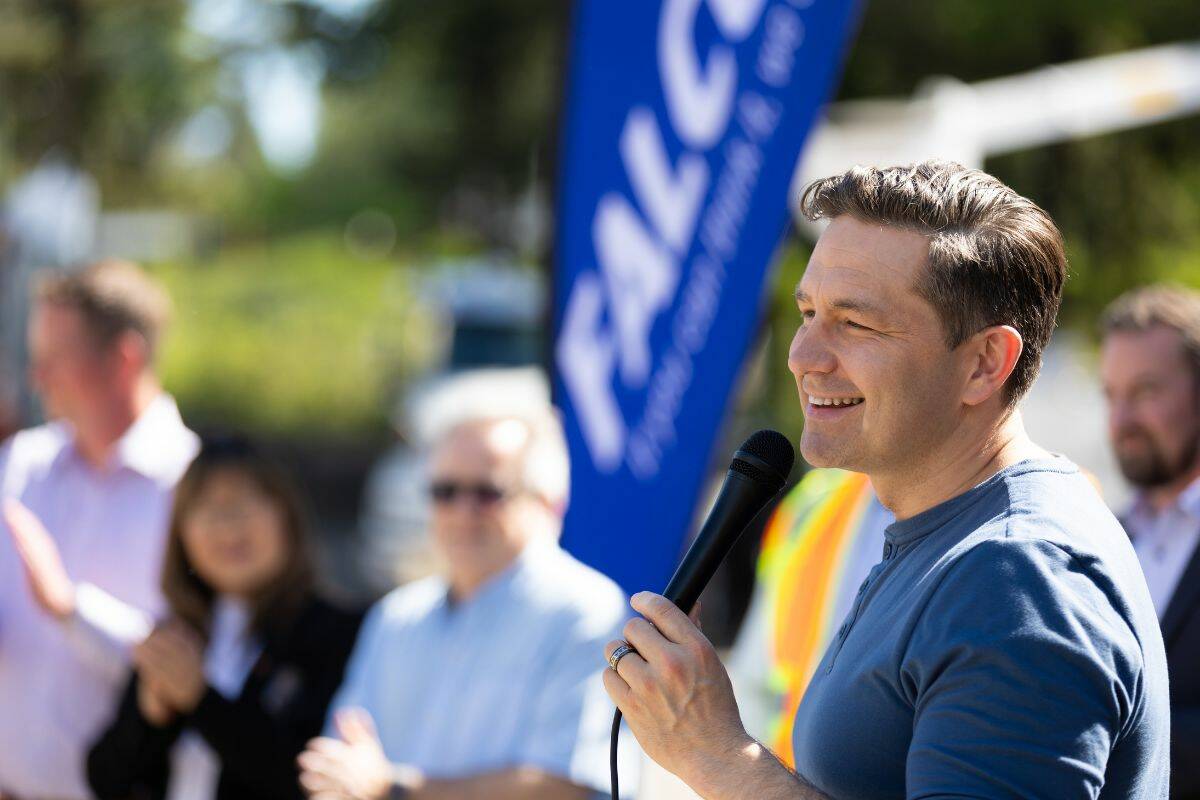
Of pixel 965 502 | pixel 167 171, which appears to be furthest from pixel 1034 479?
pixel 167 171

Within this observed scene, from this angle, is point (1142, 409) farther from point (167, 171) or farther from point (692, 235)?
point (167, 171)

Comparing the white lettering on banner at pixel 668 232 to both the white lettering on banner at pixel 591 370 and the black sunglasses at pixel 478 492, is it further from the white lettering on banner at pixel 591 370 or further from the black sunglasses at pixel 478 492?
the black sunglasses at pixel 478 492

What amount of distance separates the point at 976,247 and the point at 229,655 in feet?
7.98

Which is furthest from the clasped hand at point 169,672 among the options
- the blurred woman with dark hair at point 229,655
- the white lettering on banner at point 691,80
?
the white lettering on banner at point 691,80

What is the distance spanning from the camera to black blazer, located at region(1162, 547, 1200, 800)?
8.13 feet

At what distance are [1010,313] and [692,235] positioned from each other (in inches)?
60.6

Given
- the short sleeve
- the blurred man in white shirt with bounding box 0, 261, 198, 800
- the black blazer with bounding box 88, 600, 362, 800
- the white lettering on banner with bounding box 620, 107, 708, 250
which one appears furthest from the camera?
the blurred man in white shirt with bounding box 0, 261, 198, 800

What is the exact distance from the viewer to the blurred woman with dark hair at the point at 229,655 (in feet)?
10.3

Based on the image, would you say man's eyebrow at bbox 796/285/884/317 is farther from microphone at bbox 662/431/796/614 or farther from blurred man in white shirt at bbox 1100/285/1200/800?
blurred man in white shirt at bbox 1100/285/1200/800

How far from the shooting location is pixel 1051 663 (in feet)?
4.31

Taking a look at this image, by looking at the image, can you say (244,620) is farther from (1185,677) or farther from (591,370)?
(1185,677)

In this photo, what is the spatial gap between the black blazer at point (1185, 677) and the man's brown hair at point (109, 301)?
9.18 feet

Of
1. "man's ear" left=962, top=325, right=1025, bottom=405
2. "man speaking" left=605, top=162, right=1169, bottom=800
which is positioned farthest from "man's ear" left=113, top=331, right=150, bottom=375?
"man's ear" left=962, top=325, right=1025, bottom=405

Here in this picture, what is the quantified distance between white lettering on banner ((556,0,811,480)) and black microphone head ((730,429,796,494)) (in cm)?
127
